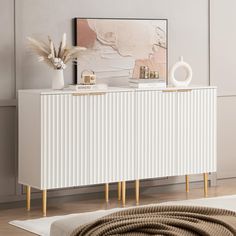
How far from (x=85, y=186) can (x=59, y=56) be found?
3.80 feet

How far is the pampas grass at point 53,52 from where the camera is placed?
238 inches

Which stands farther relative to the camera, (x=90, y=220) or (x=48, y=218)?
(x=48, y=218)

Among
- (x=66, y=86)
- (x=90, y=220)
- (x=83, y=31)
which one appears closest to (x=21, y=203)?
(x=66, y=86)

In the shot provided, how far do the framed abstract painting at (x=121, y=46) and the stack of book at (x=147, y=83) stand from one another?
303 mm

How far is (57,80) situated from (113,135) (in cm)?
62

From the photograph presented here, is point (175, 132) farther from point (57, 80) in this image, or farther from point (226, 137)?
point (57, 80)

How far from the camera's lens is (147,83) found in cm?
633

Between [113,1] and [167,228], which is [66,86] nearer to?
[113,1]

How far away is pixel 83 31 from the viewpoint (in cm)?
640

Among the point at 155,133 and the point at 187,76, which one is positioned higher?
the point at 187,76

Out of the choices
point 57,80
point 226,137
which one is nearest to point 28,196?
point 57,80

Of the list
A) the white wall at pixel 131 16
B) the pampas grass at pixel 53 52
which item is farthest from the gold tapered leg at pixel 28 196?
the pampas grass at pixel 53 52

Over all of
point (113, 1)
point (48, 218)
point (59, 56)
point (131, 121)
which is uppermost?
point (113, 1)

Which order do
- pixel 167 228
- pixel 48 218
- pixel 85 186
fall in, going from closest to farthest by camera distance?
1. pixel 167 228
2. pixel 48 218
3. pixel 85 186
